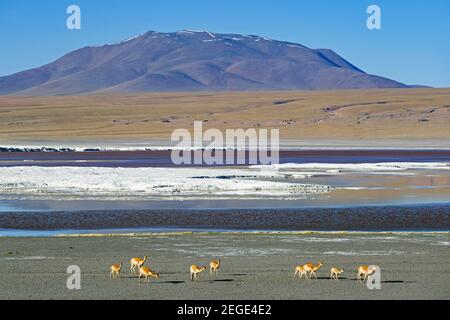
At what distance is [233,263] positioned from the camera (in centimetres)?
1323

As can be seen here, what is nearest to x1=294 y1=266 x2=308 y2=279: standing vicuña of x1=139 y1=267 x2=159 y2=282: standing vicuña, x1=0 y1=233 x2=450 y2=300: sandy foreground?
x1=0 y1=233 x2=450 y2=300: sandy foreground

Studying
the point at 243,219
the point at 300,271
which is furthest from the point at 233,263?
the point at 243,219

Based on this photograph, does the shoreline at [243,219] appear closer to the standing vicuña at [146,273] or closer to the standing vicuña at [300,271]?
the standing vicuña at [300,271]

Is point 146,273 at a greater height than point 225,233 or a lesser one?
greater

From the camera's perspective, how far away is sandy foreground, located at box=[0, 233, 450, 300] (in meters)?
10.9

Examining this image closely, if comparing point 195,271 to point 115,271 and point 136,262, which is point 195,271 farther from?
point 115,271

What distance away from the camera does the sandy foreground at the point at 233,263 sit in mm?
10875

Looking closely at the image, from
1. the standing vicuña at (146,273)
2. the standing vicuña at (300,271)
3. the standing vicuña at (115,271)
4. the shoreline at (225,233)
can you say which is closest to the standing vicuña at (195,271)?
the standing vicuña at (146,273)

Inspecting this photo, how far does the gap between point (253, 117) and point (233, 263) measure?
91175 millimetres

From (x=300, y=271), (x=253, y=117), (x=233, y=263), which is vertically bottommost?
(x=233, y=263)

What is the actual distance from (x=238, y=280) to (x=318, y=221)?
7810 millimetres

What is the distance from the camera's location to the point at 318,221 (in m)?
19.3

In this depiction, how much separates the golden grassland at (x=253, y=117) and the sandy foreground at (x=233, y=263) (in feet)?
199
